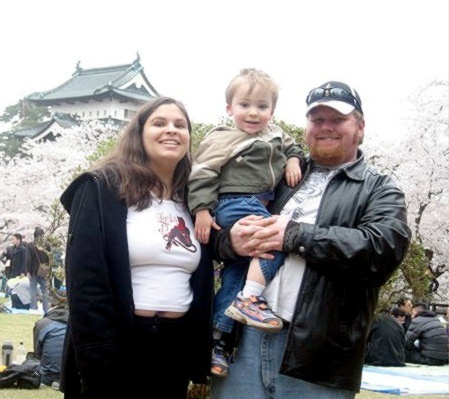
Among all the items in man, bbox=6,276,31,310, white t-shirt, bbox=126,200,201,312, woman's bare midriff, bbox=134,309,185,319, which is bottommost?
man, bbox=6,276,31,310

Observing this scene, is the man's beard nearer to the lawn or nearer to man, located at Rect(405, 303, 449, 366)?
the lawn

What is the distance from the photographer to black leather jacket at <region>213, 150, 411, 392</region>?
279 cm

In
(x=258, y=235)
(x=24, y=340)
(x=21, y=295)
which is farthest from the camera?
(x=21, y=295)

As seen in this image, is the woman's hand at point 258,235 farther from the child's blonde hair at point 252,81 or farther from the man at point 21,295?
the man at point 21,295

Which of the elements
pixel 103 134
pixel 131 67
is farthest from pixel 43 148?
pixel 131 67

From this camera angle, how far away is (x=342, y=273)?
2.85m

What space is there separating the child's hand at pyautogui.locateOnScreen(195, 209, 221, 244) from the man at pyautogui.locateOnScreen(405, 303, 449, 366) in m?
9.19

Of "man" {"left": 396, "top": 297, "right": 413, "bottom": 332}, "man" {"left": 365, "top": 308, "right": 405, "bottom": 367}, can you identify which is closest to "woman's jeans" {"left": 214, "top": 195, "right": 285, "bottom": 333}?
"man" {"left": 365, "top": 308, "right": 405, "bottom": 367}

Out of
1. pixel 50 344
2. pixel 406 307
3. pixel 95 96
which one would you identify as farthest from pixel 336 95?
pixel 95 96

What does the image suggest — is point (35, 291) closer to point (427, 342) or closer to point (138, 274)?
point (427, 342)

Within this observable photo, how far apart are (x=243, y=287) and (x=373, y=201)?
2.03ft

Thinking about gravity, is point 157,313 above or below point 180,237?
below

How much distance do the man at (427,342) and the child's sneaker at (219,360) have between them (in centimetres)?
910

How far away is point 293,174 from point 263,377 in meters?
0.83
